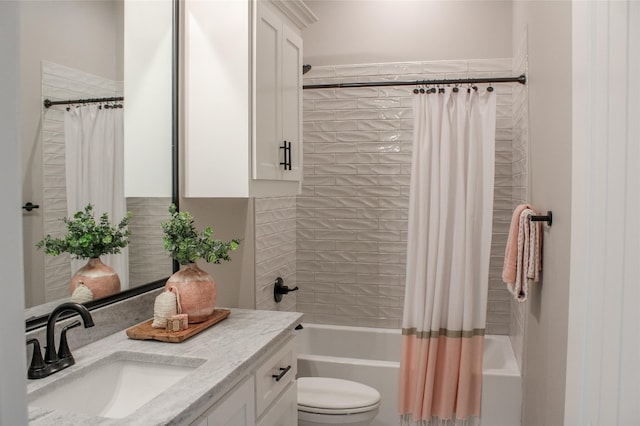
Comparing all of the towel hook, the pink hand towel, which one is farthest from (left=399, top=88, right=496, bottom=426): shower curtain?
the towel hook

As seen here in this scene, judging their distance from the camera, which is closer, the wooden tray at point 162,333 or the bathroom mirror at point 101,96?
the bathroom mirror at point 101,96

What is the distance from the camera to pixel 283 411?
6.20ft

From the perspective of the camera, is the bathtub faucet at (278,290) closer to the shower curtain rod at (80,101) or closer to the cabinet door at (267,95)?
the cabinet door at (267,95)

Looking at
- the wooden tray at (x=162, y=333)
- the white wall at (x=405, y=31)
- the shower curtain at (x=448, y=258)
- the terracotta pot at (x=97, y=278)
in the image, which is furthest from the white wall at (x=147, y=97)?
the white wall at (x=405, y=31)

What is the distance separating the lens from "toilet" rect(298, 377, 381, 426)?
2.43 m

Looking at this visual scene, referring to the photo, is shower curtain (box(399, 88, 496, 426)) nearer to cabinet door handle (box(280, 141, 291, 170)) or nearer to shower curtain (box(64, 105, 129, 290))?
cabinet door handle (box(280, 141, 291, 170))

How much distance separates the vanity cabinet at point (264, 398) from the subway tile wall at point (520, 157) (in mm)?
1277

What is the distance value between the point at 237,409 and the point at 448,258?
1.52 metres

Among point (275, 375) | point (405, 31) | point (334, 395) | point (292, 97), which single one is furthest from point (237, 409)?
point (405, 31)

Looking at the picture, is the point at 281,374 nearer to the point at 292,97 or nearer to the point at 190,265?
the point at 190,265

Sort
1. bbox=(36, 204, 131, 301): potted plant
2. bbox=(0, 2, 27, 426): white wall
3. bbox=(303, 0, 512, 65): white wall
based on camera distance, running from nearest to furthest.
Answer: bbox=(0, 2, 27, 426): white wall, bbox=(36, 204, 131, 301): potted plant, bbox=(303, 0, 512, 65): white wall

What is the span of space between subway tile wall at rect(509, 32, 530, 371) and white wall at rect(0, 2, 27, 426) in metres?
2.49

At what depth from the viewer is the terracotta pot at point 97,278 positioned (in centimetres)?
164

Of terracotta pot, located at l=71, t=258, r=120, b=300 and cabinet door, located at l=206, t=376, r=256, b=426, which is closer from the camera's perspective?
cabinet door, located at l=206, t=376, r=256, b=426
